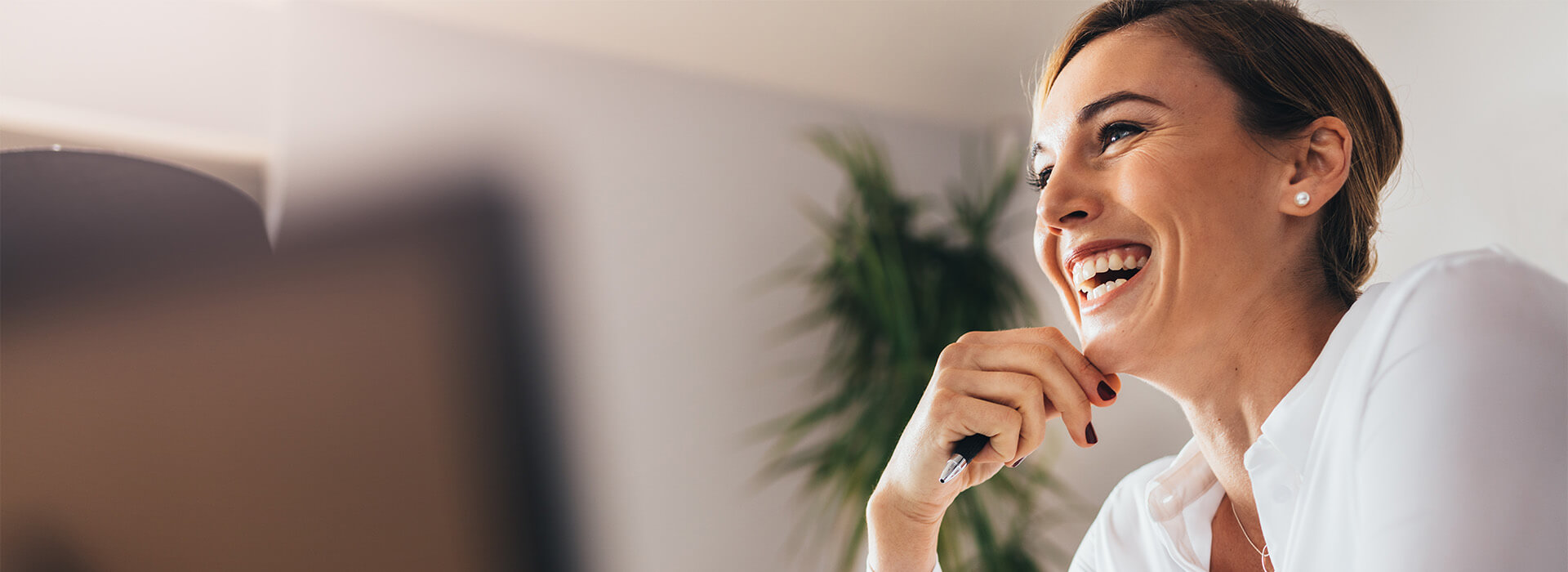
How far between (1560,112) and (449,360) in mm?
1757

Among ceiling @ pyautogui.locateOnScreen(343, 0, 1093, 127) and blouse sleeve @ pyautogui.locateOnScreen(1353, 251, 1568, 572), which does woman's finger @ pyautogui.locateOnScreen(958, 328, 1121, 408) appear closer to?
blouse sleeve @ pyautogui.locateOnScreen(1353, 251, 1568, 572)

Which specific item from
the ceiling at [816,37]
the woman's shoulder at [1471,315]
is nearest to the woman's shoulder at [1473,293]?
the woman's shoulder at [1471,315]

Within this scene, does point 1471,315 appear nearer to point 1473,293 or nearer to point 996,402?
point 1473,293

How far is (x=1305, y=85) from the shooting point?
85 centimetres

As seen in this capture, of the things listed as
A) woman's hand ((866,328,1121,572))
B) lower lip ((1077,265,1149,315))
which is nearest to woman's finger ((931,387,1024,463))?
woman's hand ((866,328,1121,572))

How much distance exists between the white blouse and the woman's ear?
14 centimetres

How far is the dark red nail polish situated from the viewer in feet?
2.74

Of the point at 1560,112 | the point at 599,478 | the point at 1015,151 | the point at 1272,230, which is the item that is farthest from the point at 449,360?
the point at 1015,151

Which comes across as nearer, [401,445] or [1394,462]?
[401,445]

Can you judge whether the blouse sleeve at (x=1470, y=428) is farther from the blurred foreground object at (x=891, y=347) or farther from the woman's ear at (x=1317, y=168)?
the blurred foreground object at (x=891, y=347)

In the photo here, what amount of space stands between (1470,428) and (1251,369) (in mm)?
306

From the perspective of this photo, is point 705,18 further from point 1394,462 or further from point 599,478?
point 1394,462

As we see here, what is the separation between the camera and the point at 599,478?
205 cm

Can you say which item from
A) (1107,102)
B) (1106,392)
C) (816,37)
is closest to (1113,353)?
(1106,392)
